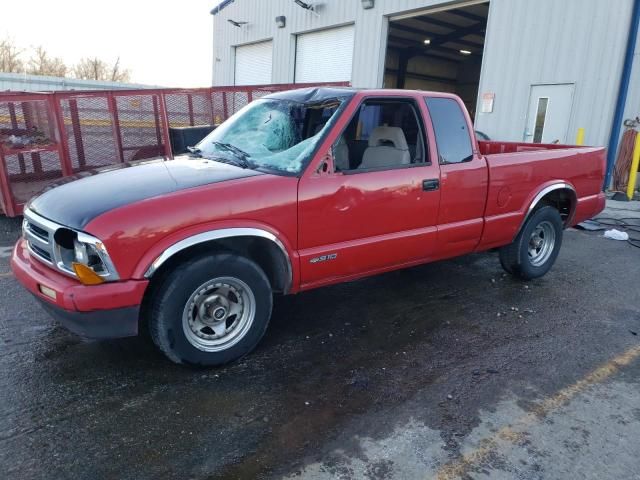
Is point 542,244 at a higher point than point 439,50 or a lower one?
lower

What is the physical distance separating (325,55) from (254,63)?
4574 millimetres

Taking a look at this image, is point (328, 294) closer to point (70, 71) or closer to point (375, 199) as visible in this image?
point (375, 199)

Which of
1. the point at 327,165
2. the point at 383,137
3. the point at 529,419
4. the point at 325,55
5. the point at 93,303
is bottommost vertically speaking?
the point at 529,419

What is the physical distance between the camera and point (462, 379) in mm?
3336

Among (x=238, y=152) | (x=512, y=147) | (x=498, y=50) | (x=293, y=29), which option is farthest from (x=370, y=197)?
(x=293, y=29)

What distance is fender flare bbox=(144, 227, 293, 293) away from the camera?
9.66ft

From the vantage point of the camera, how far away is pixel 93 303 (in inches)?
111

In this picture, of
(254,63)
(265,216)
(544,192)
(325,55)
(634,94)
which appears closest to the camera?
(265,216)

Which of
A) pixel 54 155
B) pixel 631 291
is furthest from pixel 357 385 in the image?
pixel 54 155

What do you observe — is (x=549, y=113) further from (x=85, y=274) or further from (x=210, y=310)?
(x=85, y=274)

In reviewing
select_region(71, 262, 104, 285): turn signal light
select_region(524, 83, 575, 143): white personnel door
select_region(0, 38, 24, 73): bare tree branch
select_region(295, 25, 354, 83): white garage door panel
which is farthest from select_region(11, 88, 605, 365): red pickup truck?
select_region(0, 38, 24, 73): bare tree branch

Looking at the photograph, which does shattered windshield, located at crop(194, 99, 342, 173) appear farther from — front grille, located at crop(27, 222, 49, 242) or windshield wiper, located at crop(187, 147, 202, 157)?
front grille, located at crop(27, 222, 49, 242)

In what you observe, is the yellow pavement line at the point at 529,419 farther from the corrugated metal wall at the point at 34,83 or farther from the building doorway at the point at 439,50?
the corrugated metal wall at the point at 34,83

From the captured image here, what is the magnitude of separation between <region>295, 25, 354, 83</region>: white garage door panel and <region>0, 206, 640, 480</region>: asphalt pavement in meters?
12.9
